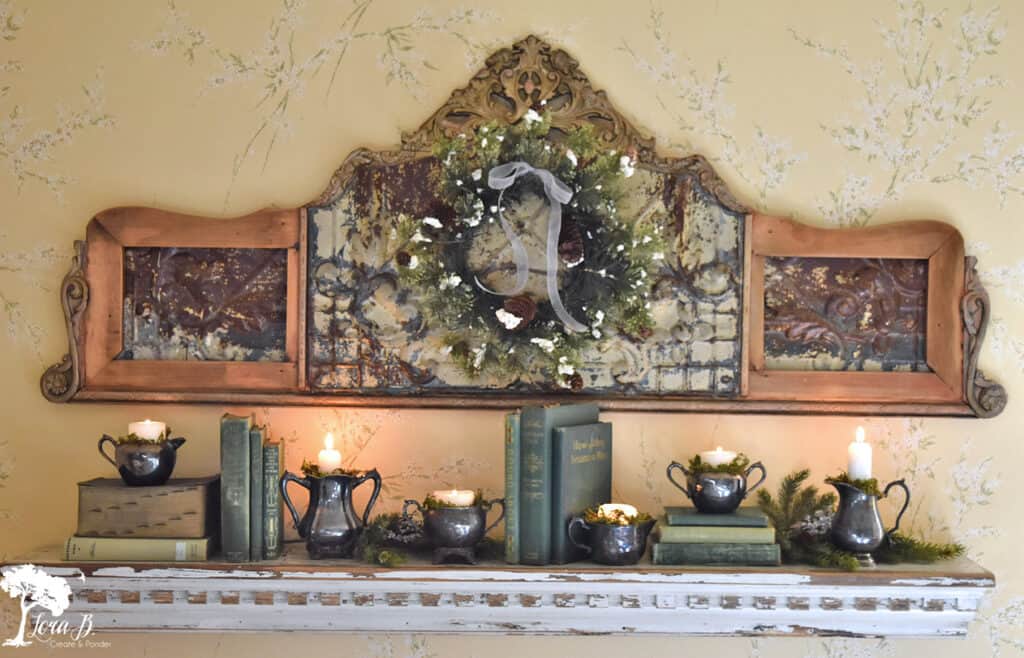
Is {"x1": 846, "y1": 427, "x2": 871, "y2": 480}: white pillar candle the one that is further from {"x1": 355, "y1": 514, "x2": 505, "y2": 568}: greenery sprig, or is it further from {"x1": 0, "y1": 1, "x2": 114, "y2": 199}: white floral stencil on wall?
{"x1": 0, "y1": 1, "x2": 114, "y2": 199}: white floral stencil on wall

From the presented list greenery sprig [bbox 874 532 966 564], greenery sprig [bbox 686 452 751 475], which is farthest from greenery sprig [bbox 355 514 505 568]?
greenery sprig [bbox 874 532 966 564]

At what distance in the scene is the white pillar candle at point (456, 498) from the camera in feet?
7.53

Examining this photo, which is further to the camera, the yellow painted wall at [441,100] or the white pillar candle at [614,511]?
the yellow painted wall at [441,100]

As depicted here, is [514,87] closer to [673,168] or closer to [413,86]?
[413,86]

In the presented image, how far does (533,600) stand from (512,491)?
0.21 m

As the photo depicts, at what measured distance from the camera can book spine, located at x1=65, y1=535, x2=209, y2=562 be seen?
2.27m

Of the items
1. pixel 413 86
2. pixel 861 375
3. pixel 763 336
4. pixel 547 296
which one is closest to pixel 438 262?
pixel 547 296

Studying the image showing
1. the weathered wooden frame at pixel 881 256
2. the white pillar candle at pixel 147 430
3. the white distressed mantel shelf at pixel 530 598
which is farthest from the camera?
the weathered wooden frame at pixel 881 256

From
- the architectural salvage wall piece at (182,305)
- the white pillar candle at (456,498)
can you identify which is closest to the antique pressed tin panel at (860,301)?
the white pillar candle at (456,498)

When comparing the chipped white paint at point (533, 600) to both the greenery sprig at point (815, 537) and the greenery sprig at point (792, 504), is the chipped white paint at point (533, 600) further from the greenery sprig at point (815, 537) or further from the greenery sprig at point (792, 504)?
the greenery sprig at point (792, 504)

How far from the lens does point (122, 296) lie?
98.5 inches

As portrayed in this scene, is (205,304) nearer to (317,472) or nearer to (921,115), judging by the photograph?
(317,472)

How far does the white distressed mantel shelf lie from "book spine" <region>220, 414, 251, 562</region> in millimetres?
47
